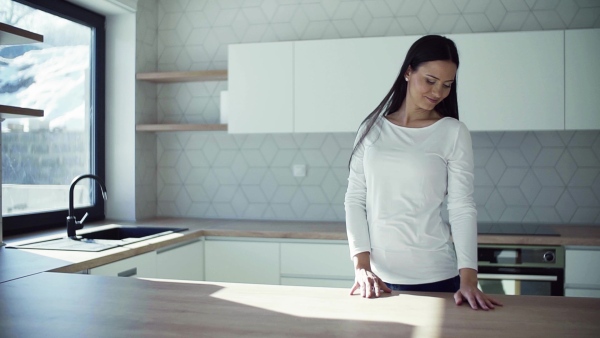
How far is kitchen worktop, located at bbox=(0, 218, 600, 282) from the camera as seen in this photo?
2.35 meters

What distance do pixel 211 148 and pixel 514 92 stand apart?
1971 mm

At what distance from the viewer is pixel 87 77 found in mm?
3871

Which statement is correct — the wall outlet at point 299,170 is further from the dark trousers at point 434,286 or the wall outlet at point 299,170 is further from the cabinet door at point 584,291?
the dark trousers at point 434,286

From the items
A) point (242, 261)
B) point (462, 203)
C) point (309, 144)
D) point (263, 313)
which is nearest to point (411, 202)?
point (462, 203)

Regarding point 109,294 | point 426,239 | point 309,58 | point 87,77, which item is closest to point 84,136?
point 87,77

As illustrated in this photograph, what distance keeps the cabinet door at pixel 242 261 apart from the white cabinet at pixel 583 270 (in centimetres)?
151

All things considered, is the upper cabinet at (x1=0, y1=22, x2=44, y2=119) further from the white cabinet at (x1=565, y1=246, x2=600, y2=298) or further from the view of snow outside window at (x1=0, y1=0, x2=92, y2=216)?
the white cabinet at (x1=565, y1=246, x2=600, y2=298)

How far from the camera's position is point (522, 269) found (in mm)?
3109

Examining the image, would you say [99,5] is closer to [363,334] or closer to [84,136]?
[84,136]

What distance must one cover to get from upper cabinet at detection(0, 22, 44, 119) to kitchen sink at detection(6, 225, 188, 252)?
1.97ft

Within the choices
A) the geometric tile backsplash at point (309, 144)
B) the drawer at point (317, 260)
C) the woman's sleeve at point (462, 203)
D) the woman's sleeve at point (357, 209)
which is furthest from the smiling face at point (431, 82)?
the geometric tile backsplash at point (309, 144)

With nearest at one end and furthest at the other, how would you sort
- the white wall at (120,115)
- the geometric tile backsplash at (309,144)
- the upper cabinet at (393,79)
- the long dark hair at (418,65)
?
1. the long dark hair at (418,65)
2. the upper cabinet at (393,79)
3. the geometric tile backsplash at (309,144)
4. the white wall at (120,115)

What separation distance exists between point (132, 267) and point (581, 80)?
2.49 metres

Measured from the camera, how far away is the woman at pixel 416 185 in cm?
187
